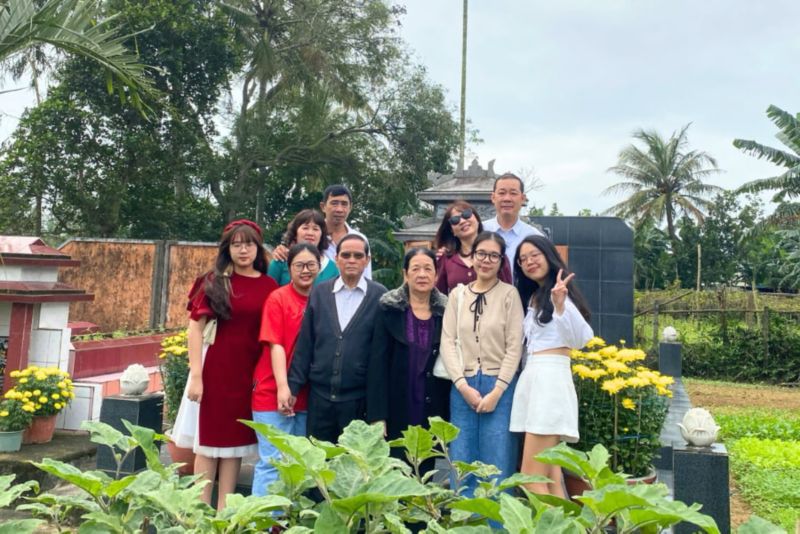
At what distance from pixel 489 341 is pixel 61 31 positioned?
4.20m

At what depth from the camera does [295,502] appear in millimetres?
1028

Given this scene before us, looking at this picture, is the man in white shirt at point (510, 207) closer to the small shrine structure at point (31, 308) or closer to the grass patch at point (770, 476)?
the grass patch at point (770, 476)

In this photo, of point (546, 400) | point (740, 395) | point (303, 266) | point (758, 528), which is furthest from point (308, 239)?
point (740, 395)

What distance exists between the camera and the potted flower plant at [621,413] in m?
3.48

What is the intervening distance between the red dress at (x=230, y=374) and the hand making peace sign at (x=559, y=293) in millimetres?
1474

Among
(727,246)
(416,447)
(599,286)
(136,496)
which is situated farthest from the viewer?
(727,246)

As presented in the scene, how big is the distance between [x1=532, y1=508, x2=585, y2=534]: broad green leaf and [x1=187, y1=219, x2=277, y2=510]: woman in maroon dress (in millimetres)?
2537

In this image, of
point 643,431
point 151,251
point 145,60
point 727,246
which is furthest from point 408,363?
point 727,246

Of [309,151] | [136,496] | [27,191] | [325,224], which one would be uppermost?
[309,151]

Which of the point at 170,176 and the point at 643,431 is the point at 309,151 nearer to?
the point at 170,176

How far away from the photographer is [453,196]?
7.55 metres

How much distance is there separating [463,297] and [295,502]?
2.12 metres

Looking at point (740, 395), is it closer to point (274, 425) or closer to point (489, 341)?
point (489, 341)

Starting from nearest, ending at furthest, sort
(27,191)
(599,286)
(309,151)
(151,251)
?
(599,286), (151,251), (27,191), (309,151)
